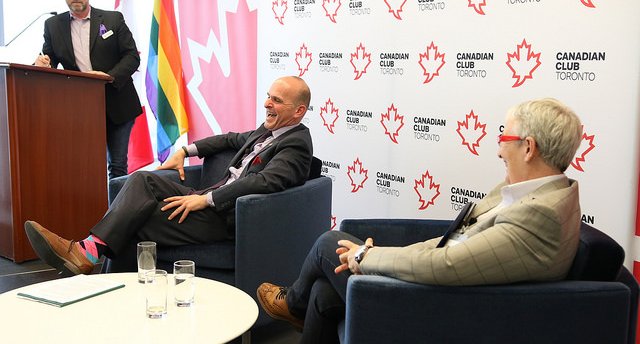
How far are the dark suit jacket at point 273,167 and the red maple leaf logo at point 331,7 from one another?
0.93m

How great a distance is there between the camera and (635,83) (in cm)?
238

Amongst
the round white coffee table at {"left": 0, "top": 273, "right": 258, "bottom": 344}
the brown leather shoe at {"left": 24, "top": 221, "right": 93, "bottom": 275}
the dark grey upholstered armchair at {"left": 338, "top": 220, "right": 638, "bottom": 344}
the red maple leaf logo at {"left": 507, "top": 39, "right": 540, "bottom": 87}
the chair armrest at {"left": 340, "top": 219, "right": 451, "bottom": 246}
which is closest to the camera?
the dark grey upholstered armchair at {"left": 338, "top": 220, "right": 638, "bottom": 344}

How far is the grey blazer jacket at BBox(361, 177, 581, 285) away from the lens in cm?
164

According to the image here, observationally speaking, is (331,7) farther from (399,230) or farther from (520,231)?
(520,231)

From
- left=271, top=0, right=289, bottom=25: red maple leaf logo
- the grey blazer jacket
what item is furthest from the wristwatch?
left=271, top=0, right=289, bottom=25: red maple leaf logo

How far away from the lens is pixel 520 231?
5.42 ft

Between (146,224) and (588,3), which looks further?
(146,224)

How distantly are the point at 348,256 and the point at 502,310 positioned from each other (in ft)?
1.82

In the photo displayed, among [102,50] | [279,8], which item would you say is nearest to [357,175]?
[279,8]

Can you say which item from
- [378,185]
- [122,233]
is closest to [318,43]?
[378,185]

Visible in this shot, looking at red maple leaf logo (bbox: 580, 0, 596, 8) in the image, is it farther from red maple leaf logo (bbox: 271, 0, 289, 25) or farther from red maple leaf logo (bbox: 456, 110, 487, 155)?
red maple leaf logo (bbox: 271, 0, 289, 25)

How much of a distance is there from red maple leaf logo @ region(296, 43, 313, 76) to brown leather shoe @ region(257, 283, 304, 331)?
6.24 feet

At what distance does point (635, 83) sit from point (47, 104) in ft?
9.95

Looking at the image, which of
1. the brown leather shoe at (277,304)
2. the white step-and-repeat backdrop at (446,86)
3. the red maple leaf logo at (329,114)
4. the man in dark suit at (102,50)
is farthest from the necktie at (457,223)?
the man in dark suit at (102,50)
